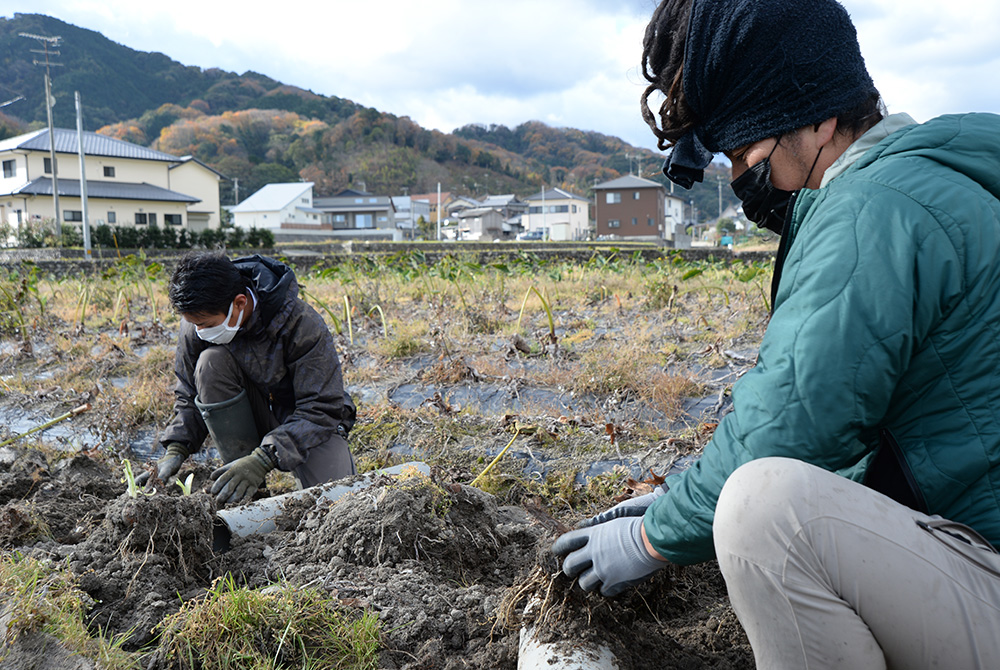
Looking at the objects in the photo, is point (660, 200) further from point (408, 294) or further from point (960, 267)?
point (960, 267)

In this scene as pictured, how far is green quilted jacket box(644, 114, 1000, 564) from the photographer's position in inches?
35.7

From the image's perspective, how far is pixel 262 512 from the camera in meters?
2.08

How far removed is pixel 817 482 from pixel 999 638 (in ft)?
1.02

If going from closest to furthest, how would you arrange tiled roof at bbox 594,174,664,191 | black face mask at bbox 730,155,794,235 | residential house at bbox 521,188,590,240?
1. black face mask at bbox 730,155,794,235
2. tiled roof at bbox 594,174,664,191
3. residential house at bbox 521,188,590,240

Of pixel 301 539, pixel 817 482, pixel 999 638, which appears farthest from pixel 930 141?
pixel 301 539

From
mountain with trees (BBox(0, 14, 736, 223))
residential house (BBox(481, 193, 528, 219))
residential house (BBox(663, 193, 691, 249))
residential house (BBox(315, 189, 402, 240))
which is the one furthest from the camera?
mountain with trees (BBox(0, 14, 736, 223))

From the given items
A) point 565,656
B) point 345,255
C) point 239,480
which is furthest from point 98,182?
point 565,656

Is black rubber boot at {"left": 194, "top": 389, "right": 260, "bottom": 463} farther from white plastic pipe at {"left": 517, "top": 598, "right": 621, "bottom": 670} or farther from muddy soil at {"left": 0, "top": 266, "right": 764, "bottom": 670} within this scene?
white plastic pipe at {"left": 517, "top": 598, "right": 621, "bottom": 670}

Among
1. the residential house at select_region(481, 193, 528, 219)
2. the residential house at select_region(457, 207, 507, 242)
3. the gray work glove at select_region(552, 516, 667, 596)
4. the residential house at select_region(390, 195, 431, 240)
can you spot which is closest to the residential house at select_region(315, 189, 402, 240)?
the residential house at select_region(390, 195, 431, 240)

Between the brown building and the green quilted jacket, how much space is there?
52147 millimetres

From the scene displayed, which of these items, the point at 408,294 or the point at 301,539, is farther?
the point at 408,294

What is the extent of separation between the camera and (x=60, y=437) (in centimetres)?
339

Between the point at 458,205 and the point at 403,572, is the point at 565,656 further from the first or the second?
the point at 458,205

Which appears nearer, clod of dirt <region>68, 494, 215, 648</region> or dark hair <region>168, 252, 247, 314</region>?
clod of dirt <region>68, 494, 215, 648</region>
